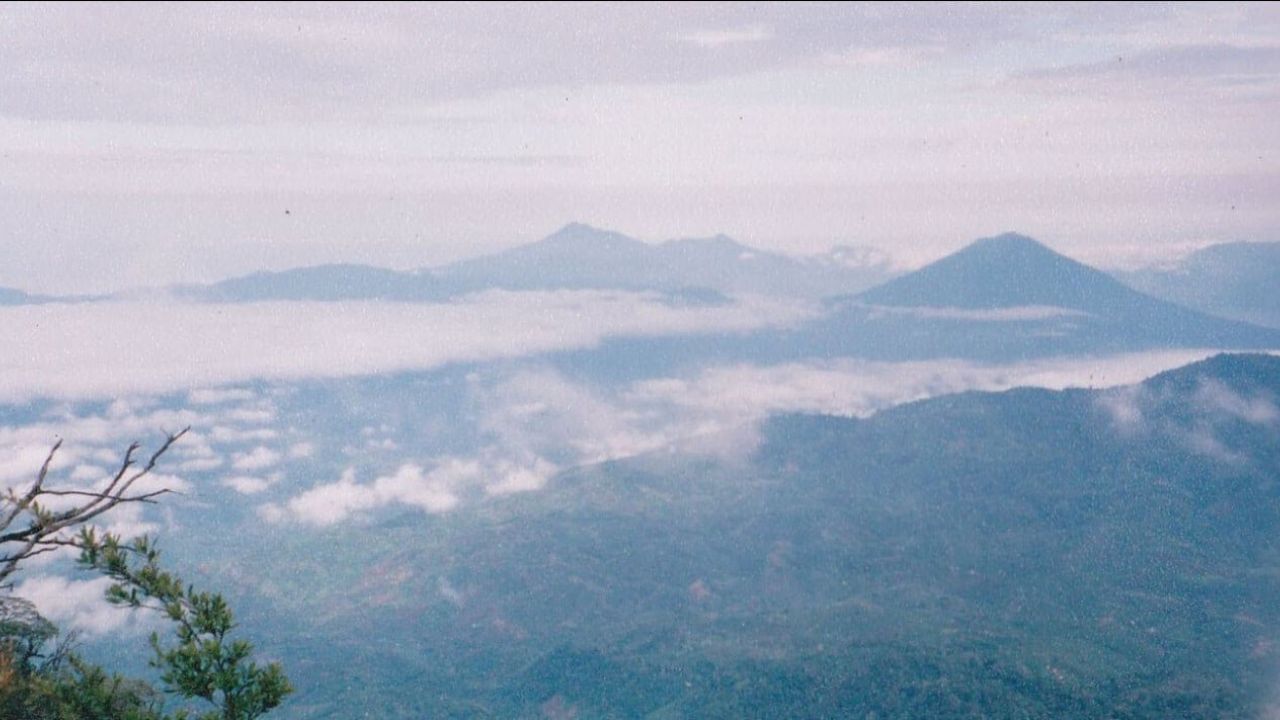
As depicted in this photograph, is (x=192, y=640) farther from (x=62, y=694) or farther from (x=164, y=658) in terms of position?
(x=62, y=694)

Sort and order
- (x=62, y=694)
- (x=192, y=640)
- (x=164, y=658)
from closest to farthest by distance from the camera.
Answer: (x=164, y=658) < (x=192, y=640) < (x=62, y=694)

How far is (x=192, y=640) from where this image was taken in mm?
18859

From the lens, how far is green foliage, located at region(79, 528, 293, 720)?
1780cm

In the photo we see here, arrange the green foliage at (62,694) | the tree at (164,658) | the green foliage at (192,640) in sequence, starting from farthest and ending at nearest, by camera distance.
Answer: the green foliage at (62,694) < the green foliage at (192,640) < the tree at (164,658)

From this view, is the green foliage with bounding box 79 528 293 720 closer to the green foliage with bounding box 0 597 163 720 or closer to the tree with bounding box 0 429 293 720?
the tree with bounding box 0 429 293 720

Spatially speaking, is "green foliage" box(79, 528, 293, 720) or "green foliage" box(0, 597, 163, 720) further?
"green foliage" box(0, 597, 163, 720)

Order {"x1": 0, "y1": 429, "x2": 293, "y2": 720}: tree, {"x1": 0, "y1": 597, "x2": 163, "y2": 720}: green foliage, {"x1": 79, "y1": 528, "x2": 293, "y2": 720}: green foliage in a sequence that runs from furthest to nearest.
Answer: {"x1": 0, "y1": 597, "x2": 163, "y2": 720}: green foliage
{"x1": 79, "y1": 528, "x2": 293, "y2": 720}: green foliage
{"x1": 0, "y1": 429, "x2": 293, "y2": 720}: tree

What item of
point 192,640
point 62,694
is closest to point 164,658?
point 192,640

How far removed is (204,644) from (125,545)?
9.10 feet

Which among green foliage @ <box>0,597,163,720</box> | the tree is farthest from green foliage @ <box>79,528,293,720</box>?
green foliage @ <box>0,597,163,720</box>

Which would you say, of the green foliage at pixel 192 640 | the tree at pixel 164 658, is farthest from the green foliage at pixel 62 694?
the green foliage at pixel 192 640

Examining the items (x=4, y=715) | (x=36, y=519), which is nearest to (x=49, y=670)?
(x=4, y=715)

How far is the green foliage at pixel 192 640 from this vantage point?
17797 mm

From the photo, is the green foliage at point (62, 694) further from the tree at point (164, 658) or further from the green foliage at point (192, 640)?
the green foliage at point (192, 640)
